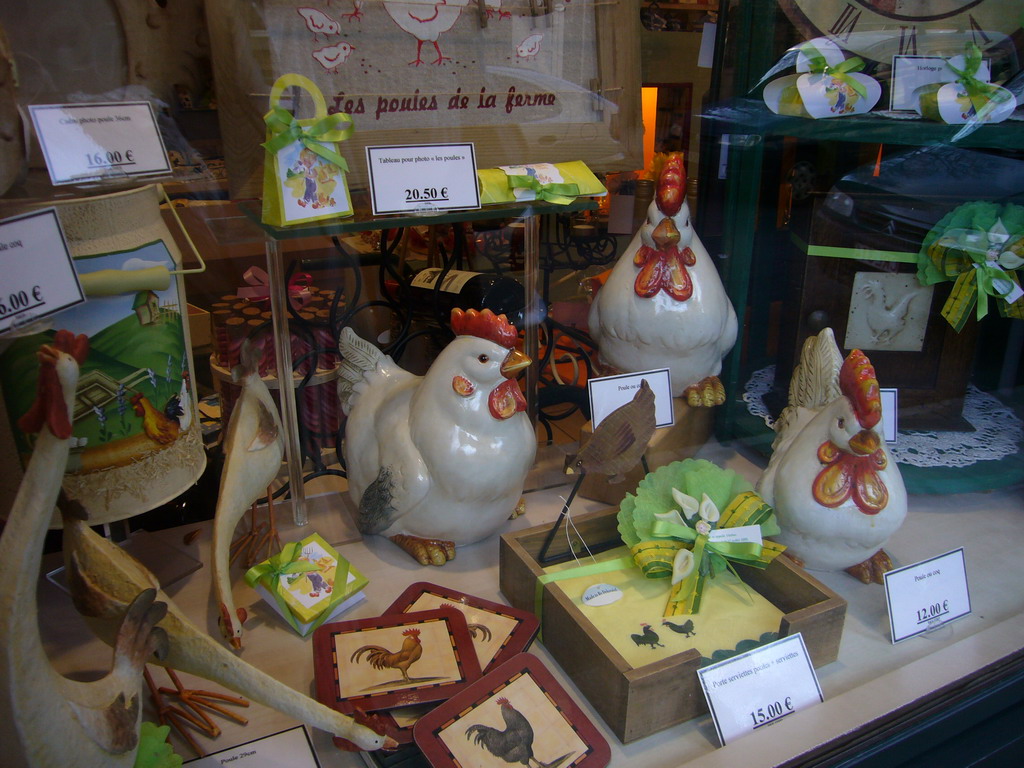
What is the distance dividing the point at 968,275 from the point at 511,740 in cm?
103

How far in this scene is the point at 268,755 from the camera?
0.82 meters

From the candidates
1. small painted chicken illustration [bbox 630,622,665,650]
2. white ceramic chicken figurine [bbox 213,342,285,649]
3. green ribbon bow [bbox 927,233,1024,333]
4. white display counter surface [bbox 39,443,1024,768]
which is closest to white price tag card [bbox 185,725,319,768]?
white display counter surface [bbox 39,443,1024,768]

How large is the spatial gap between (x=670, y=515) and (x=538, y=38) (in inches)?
30.3

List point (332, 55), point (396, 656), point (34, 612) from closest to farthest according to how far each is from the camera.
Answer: point (34, 612), point (396, 656), point (332, 55)

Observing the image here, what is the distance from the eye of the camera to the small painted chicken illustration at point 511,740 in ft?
2.64

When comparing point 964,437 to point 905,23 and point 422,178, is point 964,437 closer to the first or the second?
point 905,23

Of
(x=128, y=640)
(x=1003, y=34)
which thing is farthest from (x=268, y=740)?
(x=1003, y=34)

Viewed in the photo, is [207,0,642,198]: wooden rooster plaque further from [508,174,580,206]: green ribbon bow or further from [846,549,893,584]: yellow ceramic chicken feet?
[846,549,893,584]: yellow ceramic chicken feet

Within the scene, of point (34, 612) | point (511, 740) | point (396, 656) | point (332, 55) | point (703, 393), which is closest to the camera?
point (34, 612)

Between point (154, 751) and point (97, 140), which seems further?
point (97, 140)

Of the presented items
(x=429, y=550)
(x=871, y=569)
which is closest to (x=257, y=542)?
(x=429, y=550)

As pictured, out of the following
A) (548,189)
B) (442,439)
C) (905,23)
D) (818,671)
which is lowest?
(818,671)

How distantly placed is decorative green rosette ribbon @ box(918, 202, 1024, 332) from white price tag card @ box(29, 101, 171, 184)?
1166mm

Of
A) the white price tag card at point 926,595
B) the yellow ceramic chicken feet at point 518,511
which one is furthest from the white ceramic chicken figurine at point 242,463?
the white price tag card at point 926,595
